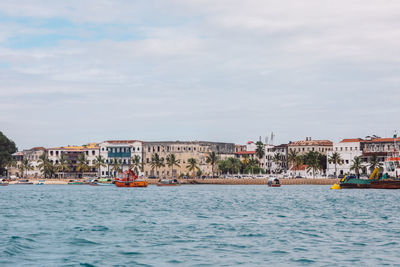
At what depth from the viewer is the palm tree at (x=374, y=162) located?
622ft

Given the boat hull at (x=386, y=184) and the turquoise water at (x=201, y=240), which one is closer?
the turquoise water at (x=201, y=240)

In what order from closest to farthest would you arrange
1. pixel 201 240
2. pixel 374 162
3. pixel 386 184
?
pixel 201 240 → pixel 386 184 → pixel 374 162

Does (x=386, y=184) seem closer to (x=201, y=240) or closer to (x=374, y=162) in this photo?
(x=374, y=162)

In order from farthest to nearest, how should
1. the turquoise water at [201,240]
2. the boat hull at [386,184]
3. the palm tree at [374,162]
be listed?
the palm tree at [374,162], the boat hull at [386,184], the turquoise water at [201,240]

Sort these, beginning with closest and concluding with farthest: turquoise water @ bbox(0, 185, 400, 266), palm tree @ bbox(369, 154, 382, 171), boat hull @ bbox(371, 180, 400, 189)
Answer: turquoise water @ bbox(0, 185, 400, 266) < boat hull @ bbox(371, 180, 400, 189) < palm tree @ bbox(369, 154, 382, 171)

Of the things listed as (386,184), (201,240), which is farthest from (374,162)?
(201,240)

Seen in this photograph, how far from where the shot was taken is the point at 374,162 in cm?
18900

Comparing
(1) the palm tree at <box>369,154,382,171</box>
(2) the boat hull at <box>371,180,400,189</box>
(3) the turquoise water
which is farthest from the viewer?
(1) the palm tree at <box>369,154,382,171</box>

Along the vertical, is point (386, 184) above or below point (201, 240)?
above

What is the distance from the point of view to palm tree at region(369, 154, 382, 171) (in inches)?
7467

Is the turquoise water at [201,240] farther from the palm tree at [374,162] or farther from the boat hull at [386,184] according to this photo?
the palm tree at [374,162]

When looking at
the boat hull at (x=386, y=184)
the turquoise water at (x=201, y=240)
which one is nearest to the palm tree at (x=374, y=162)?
the boat hull at (x=386, y=184)

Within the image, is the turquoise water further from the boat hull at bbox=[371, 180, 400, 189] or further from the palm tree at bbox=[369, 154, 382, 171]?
the palm tree at bbox=[369, 154, 382, 171]

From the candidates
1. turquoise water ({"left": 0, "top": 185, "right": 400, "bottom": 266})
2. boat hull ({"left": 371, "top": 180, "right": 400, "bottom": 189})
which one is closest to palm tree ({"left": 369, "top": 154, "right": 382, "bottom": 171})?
boat hull ({"left": 371, "top": 180, "right": 400, "bottom": 189})
